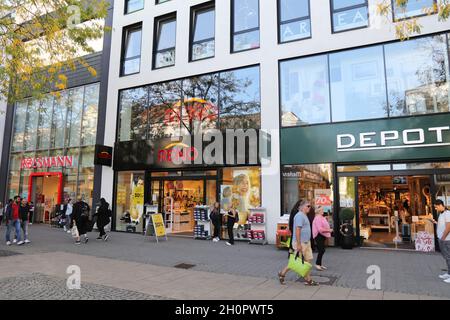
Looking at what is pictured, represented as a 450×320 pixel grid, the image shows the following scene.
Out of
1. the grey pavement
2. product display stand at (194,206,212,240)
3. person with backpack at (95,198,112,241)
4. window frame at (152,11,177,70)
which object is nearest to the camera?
the grey pavement

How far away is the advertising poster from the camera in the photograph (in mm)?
15786

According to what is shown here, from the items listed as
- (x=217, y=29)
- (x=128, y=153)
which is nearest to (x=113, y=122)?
(x=128, y=153)

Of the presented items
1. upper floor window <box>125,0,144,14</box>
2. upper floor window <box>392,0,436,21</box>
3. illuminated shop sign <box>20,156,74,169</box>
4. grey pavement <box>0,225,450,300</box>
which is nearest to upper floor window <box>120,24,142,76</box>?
upper floor window <box>125,0,144,14</box>

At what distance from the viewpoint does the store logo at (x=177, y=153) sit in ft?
47.2

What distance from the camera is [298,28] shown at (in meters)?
13.1

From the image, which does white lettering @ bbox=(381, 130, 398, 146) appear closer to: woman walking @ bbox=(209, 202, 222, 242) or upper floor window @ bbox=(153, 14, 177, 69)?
woman walking @ bbox=(209, 202, 222, 242)

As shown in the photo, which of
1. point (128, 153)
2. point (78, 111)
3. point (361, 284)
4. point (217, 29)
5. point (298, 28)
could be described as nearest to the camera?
point (361, 284)

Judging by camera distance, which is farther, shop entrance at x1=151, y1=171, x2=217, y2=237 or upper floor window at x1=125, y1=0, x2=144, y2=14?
upper floor window at x1=125, y1=0, x2=144, y2=14

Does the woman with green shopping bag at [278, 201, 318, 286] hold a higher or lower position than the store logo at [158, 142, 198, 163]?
lower

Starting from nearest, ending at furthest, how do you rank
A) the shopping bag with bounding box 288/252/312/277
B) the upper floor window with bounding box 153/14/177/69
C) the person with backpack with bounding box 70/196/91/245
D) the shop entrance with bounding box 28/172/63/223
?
the shopping bag with bounding box 288/252/312/277 < the person with backpack with bounding box 70/196/91/245 < the upper floor window with bounding box 153/14/177/69 < the shop entrance with bounding box 28/172/63/223

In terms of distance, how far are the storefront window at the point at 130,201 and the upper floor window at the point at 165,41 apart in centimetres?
551

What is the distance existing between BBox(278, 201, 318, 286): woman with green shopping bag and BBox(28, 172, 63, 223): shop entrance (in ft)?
55.9
